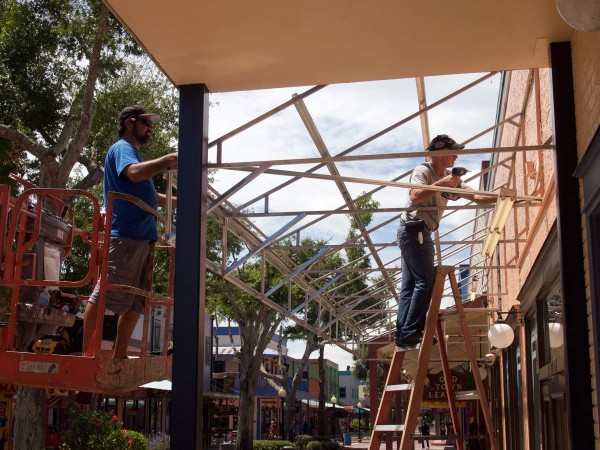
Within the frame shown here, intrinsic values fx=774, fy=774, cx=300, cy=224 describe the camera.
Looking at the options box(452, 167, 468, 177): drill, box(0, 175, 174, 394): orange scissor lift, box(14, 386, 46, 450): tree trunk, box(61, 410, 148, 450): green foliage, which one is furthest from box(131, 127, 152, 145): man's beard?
box(61, 410, 148, 450): green foliage

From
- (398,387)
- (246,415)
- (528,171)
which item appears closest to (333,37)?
(398,387)

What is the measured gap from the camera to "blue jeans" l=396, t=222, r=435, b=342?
557 centimetres

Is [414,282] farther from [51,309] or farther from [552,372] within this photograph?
[51,309]

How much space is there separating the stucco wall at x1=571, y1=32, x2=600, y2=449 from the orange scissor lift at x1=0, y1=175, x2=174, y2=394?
2.93 meters

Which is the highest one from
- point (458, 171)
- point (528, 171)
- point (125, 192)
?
point (528, 171)

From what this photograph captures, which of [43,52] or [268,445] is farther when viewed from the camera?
[268,445]

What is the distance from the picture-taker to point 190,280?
5.30 metres

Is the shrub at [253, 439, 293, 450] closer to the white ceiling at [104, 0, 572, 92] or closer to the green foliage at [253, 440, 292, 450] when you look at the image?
the green foliage at [253, 440, 292, 450]

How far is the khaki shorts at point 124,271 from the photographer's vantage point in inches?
213

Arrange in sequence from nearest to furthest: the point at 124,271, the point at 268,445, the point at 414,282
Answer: the point at 124,271, the point at 414,282, the point at 268,445

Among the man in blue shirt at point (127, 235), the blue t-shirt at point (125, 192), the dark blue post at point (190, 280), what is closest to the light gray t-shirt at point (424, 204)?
the dark blue post at point (190, 280)

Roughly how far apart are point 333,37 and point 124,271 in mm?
2174

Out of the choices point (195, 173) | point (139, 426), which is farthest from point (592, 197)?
point (139, 426)

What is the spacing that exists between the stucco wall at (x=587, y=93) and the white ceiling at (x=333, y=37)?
244 millimetres
